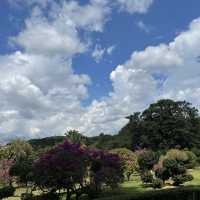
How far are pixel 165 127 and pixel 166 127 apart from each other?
25cm

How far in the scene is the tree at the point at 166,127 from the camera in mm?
116812

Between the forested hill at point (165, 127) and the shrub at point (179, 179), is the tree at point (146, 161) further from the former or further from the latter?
the forested hill at point (165, 127)

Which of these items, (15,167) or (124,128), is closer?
(15,167)

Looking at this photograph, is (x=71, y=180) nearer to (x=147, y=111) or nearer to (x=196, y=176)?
(x=196, y=176)

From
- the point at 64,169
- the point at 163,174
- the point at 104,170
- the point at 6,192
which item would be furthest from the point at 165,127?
the point at 64,169

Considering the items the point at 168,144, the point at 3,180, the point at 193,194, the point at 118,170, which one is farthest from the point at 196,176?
the point at 168,144

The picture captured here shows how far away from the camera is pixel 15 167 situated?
68.0 metres

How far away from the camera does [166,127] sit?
119 metres

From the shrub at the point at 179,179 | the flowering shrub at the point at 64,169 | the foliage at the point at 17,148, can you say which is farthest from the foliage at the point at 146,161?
the foliage at the point at 17,148

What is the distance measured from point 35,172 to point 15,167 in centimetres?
2098

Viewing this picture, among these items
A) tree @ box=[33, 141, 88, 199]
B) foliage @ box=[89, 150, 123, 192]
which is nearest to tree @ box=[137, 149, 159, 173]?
foliage @ box=[89, 150, 123, 192]

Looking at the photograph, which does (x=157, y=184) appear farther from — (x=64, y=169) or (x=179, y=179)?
(x=64, y=169)

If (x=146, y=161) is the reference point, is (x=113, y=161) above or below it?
below

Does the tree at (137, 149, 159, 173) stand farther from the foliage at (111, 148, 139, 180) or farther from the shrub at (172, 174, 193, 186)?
the shrub at (172, 174, 193, 186)
